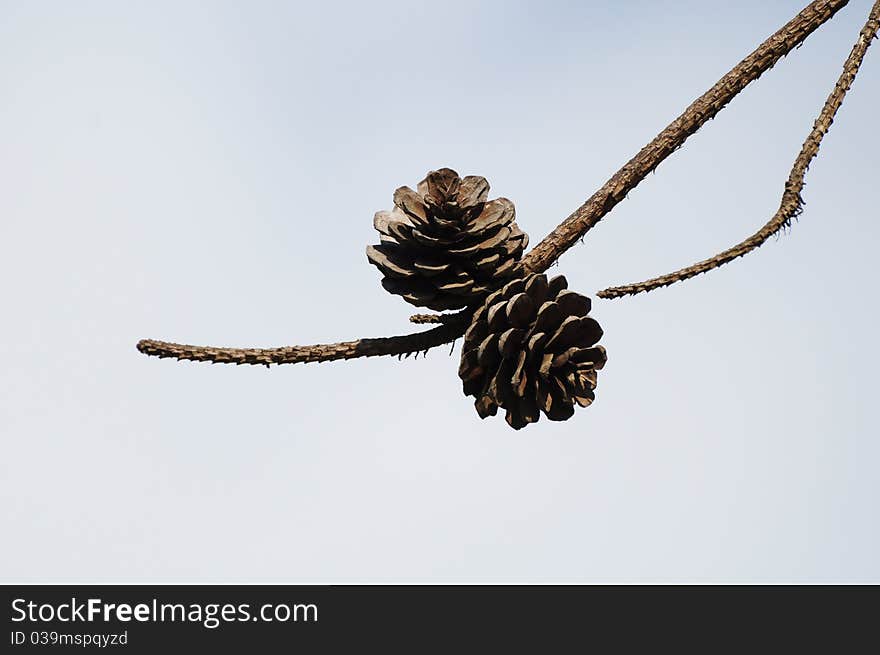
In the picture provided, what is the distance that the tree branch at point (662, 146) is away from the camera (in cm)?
99

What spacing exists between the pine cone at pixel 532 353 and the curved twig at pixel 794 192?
0.16 feet

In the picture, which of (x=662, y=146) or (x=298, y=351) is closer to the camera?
(x=298, y=351)

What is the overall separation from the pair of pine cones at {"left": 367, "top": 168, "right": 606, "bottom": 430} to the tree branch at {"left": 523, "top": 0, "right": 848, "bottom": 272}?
0.12 ft

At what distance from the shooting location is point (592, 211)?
0.99m

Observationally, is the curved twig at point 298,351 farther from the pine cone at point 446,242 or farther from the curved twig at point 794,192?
the curved twig at point 794,192

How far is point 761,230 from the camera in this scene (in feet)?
3.33

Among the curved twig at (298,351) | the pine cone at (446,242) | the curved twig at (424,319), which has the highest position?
the pine cone at (446,242)

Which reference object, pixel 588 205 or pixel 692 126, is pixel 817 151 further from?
pixel 588 205

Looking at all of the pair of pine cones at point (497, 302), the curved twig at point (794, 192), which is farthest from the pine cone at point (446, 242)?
the curved twig at point (794, 192)

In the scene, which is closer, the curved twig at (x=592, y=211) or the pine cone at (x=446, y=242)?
the curved twig at (x=592, y=211)

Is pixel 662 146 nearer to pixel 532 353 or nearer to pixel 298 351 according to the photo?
pixel 532 353

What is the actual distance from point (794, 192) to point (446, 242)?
0.37 m

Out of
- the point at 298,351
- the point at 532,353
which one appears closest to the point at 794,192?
the point at 532,353

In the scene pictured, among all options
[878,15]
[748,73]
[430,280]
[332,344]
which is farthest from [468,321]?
[878,15]
